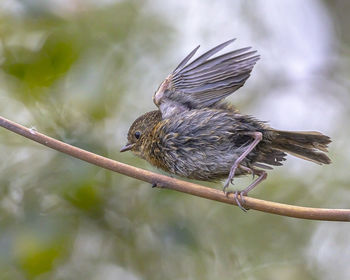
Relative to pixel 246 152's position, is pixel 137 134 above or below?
below

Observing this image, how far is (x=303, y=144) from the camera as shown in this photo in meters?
3.84

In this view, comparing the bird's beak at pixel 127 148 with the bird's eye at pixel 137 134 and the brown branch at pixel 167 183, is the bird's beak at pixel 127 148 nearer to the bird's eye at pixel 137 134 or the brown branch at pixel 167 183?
the bird's eye at pixel 137 134

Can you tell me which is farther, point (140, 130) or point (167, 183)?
point (140, 130)

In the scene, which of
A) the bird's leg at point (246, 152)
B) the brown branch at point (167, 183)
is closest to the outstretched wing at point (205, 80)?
the bird's leg at point (246, 152)

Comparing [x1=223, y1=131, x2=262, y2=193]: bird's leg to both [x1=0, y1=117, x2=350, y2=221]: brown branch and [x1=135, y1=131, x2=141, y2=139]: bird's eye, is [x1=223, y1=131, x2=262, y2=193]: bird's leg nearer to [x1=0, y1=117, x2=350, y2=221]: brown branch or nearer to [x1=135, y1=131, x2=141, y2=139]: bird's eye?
[x1=0, y1=117, x2=350, y2=221]: brown branch

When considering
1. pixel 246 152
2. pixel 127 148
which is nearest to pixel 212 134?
pixel 246 152

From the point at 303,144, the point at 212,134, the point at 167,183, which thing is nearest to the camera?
the point at 167,183

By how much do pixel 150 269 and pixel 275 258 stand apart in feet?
4.13

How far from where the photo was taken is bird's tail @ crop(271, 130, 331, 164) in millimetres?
3752

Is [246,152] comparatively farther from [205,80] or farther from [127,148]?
[127,148]

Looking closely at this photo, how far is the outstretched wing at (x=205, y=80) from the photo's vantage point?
373cm

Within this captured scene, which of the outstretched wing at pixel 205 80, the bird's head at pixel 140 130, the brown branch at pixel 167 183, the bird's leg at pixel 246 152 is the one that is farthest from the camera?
the bird's head at pixel 140 130

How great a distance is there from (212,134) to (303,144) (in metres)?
0.57

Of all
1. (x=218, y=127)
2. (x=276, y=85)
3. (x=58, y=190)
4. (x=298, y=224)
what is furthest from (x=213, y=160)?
(x=276, y=85)
